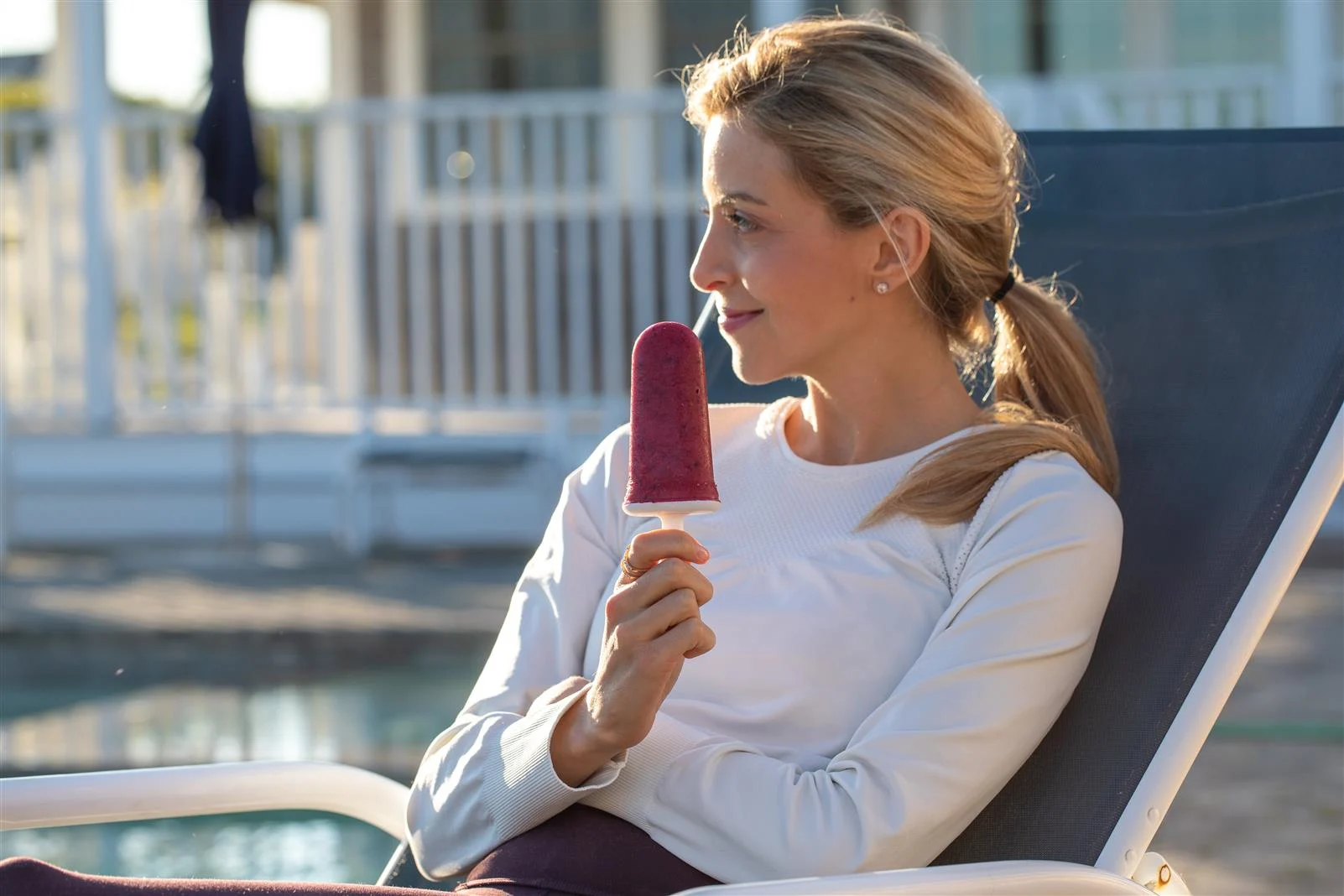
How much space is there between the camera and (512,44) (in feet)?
37.9

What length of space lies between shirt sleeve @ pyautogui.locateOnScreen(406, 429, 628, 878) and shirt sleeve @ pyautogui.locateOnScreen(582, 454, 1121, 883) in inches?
3.5

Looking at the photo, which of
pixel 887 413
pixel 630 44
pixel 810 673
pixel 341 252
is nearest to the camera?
pixel 810 673

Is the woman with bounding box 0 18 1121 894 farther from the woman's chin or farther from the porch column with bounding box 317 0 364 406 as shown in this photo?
the porch column with bounding box 317 0 364 406

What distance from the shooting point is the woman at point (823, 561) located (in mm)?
1842

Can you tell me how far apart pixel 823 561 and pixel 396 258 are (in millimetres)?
8461

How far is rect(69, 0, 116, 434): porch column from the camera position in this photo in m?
9.59

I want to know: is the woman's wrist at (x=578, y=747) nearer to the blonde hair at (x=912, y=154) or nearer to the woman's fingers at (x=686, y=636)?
the woman's fingers at (x=686, y=636)

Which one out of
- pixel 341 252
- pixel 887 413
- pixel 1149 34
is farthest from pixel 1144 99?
pixel 887 413

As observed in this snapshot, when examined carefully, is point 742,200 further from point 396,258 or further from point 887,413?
point 396,258

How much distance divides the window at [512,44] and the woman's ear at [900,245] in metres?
9.56

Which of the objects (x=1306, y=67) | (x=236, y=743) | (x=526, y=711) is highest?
(x=1306, y=67)

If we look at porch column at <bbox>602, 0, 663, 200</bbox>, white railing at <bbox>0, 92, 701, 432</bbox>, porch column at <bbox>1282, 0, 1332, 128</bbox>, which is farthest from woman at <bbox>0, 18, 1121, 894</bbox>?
porch column at <bbox>602, 0, 663, 200</bbox>

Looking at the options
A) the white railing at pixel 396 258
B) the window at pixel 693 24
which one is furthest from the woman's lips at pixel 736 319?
the window at pixel 693 24

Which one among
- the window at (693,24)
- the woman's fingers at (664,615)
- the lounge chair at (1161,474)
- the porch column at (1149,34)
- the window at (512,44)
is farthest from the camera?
the window at (512,44)
